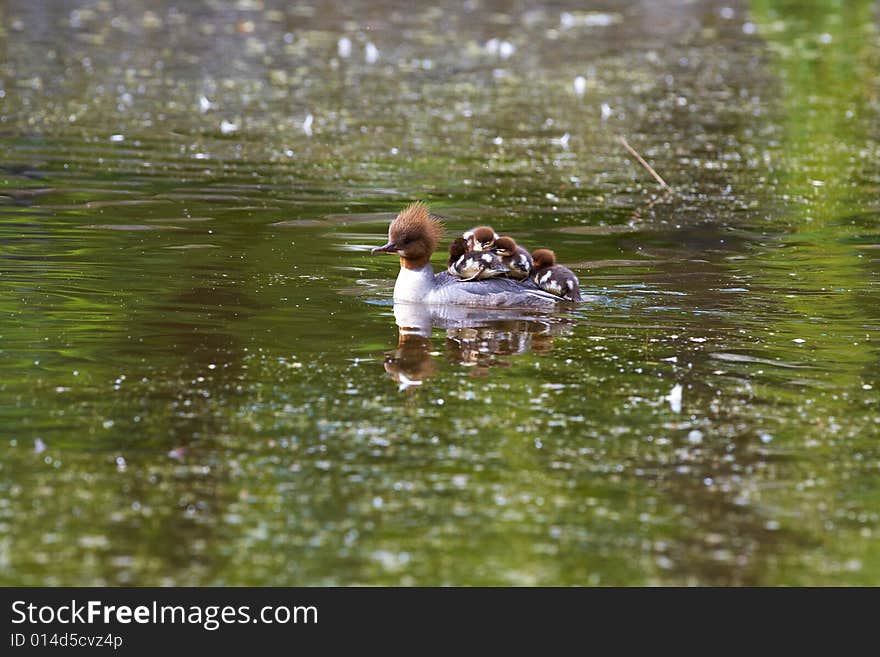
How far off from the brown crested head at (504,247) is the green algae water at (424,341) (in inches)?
17.8

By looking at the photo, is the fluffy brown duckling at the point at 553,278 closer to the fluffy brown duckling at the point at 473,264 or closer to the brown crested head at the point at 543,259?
the brown crested head at the point at 543,259

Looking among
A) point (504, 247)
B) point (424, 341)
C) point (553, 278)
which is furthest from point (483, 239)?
point (424, 341)

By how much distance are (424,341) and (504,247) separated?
1.29 metres

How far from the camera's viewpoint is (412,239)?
11078 millimetres

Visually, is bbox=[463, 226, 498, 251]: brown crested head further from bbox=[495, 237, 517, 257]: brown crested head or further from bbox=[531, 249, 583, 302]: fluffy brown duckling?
bbox=[531, 249, 583, 302]: fluffy brown duckling

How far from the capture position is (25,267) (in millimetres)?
11555

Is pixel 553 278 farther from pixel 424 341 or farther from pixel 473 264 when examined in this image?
pixel 424 341

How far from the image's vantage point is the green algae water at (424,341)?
21.4 ft

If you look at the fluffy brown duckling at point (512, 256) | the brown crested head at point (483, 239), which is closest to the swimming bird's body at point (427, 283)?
the fluffy brown duckling at point (512, 256)

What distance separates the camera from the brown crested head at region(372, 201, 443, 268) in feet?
36.3
